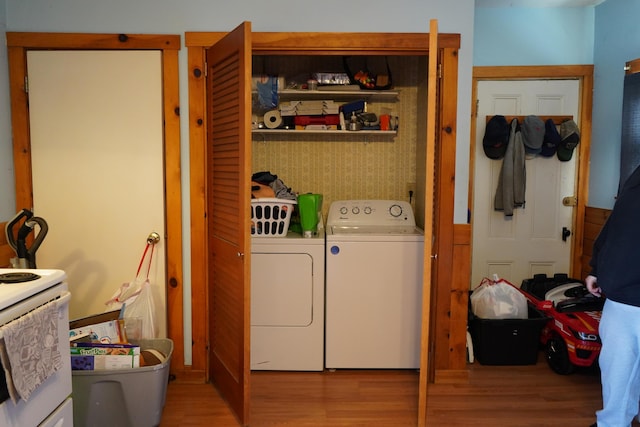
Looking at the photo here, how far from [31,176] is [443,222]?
230 centimetres

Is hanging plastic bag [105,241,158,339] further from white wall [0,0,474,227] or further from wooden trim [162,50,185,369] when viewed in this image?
white wall [0,0,474,227]

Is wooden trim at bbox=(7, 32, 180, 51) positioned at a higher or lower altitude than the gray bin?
higher

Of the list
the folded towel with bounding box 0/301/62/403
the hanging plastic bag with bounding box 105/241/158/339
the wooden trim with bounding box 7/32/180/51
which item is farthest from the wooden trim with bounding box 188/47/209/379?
the folded towel with bounding box 0/301/62/403

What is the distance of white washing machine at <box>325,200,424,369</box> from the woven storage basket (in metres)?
0.30

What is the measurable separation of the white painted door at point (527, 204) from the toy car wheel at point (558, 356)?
83 centimetres

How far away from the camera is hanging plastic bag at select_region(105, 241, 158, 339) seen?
266 cm

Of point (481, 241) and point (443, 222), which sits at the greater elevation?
point (443, 222)

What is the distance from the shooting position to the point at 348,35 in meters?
2.76

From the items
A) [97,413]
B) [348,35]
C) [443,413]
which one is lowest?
[443,413]

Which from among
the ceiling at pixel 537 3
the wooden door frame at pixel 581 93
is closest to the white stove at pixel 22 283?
the wooden door frame at pixel 581 93

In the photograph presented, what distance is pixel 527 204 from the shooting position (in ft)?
12.8

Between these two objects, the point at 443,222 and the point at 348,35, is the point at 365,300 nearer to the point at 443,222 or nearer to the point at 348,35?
the point at 443,222

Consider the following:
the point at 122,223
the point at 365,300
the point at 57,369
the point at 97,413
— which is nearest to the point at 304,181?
the point at 365,300

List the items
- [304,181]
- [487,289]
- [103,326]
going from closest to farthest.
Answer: [103,326]
[487,289]
[304,181]
